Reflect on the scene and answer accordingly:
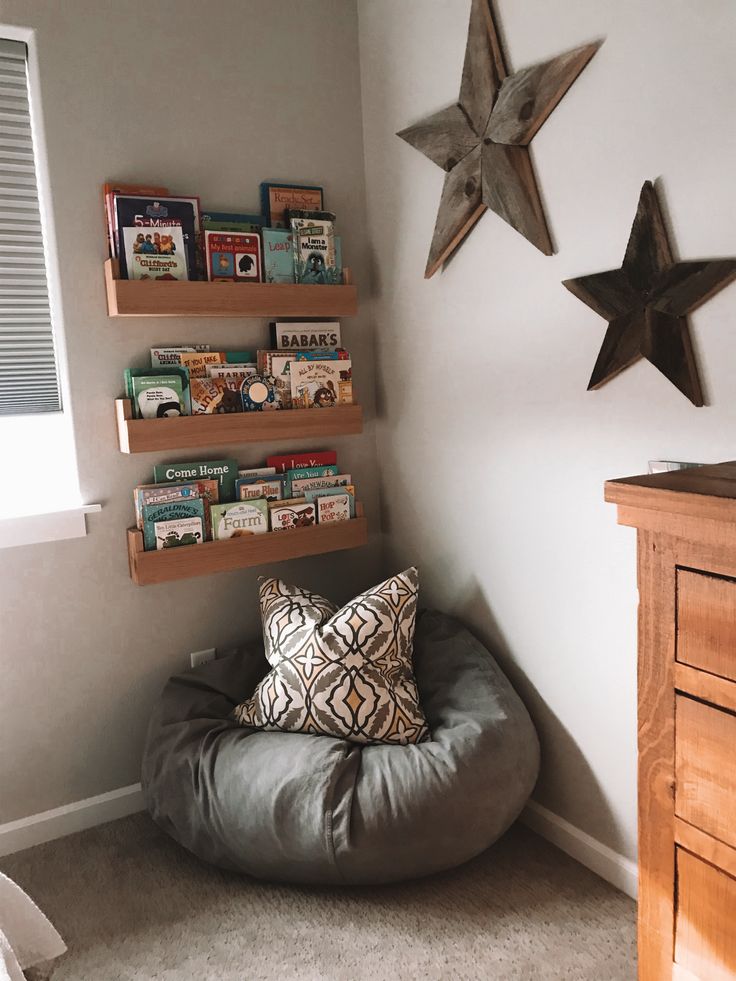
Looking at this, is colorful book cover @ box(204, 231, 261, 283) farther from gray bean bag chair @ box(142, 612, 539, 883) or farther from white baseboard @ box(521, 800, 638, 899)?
white baseboard @ box(521, 800, 638, 899)

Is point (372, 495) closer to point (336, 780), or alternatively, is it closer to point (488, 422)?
point (488, 422)

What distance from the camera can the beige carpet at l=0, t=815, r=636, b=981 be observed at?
5.51 ft

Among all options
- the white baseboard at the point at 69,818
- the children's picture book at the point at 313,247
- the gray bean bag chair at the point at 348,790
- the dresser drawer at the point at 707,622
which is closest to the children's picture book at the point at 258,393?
the children's picture book at the point at 313,247

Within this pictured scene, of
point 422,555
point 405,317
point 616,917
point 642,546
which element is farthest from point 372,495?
point 642,546

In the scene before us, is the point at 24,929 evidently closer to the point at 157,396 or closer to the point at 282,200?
the point at 157,396

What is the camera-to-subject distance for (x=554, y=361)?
1.89 metres

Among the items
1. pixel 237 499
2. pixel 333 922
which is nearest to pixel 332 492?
pixel 237 499

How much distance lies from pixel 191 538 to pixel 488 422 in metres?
0.87

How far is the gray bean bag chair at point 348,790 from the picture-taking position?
1.79m

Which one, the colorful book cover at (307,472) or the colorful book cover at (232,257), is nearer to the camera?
the colorful book cover at (232,257)

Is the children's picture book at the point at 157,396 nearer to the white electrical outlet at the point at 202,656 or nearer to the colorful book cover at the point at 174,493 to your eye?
the colorful book cover at the point at 174,493

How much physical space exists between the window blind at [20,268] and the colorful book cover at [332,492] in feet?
2.45

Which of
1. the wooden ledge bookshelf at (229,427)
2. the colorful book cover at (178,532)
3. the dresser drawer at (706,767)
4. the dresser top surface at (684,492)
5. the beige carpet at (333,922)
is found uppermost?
the wooden ledge bookshelf at (229,427)

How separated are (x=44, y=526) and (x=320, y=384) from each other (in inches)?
33.8
